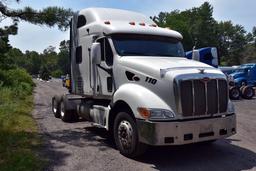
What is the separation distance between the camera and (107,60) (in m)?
9.25

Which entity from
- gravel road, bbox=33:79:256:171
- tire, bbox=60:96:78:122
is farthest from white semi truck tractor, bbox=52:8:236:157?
tire, bbox=60:96:78:122

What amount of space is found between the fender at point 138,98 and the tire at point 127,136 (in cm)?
34

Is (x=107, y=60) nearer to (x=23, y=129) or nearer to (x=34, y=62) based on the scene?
(x=23, y=129)

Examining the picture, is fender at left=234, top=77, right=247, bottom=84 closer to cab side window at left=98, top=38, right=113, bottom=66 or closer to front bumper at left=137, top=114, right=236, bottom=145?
cab side window at left=98, top=38, right=113, bottom=66

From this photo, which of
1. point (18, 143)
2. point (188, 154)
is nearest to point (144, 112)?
point (188, 154)

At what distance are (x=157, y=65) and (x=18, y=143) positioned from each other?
387 cm

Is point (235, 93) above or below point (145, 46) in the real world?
below

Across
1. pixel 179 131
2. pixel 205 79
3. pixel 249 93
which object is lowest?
pixel 179 131

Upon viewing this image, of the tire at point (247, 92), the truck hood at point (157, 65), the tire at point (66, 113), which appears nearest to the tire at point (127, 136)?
the truck hood at point (157, 65)

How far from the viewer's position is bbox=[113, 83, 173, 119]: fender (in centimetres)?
750

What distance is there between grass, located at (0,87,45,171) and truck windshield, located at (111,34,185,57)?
3.05m

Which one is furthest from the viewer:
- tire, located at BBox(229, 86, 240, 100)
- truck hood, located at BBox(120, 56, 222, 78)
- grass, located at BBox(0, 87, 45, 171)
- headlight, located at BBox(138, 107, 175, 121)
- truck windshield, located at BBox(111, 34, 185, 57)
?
tire, located at BBox(229, 86, 240, 100)

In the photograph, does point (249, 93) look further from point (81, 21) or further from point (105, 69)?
point (105, 69)

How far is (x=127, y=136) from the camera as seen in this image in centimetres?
802
